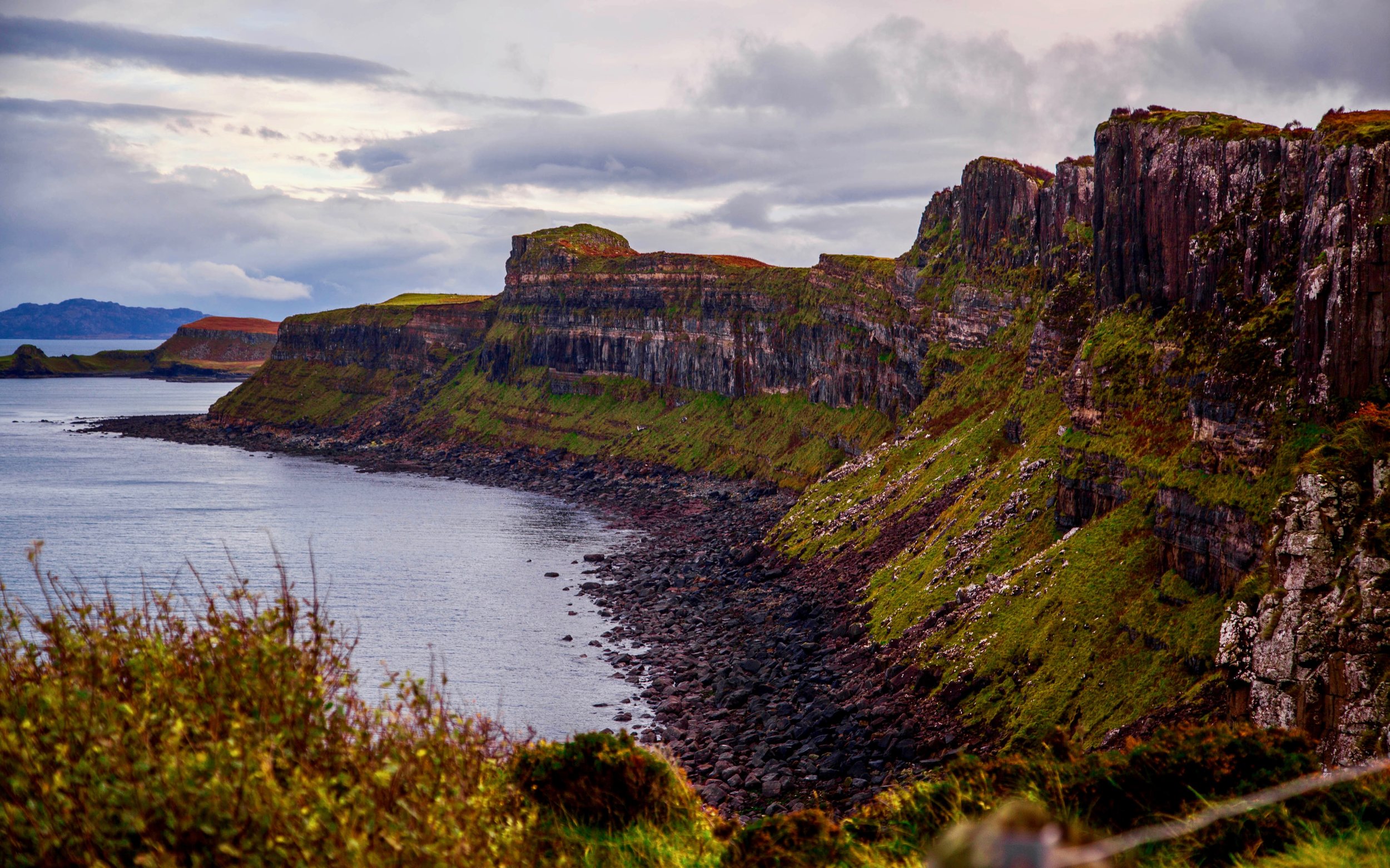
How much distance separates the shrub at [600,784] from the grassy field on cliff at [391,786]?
4cm

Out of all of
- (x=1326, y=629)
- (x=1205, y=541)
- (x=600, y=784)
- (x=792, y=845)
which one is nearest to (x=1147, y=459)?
(x=1205, y=541)

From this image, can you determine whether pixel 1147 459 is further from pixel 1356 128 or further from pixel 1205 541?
pixel 1356 128

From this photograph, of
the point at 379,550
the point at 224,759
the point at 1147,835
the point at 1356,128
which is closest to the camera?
the point at 224,759

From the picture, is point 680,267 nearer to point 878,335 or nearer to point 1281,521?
point 878,335

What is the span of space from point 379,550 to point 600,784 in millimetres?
92049

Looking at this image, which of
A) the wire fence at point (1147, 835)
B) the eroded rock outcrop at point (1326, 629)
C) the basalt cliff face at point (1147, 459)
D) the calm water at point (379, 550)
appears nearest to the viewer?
the wire fence at point (1147, 835)

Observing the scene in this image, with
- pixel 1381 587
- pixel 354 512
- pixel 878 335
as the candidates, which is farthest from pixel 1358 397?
pixel 354 512

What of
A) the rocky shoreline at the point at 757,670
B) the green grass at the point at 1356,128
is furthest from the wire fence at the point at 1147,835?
the green grass at the point at 1356,128

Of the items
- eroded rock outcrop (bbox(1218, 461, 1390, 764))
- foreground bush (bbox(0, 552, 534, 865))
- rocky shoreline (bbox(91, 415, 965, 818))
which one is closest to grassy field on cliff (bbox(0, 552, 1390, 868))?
foreground bush (bbox(0, 552, 534, 865))

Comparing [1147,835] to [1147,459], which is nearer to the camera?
[1147,835]

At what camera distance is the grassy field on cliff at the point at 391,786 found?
1180 cm

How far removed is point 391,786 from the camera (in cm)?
1360

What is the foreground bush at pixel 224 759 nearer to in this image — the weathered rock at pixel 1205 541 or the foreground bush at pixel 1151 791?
the foreground bush at pixel 1151 791

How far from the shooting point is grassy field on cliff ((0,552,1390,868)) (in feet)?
38.7
